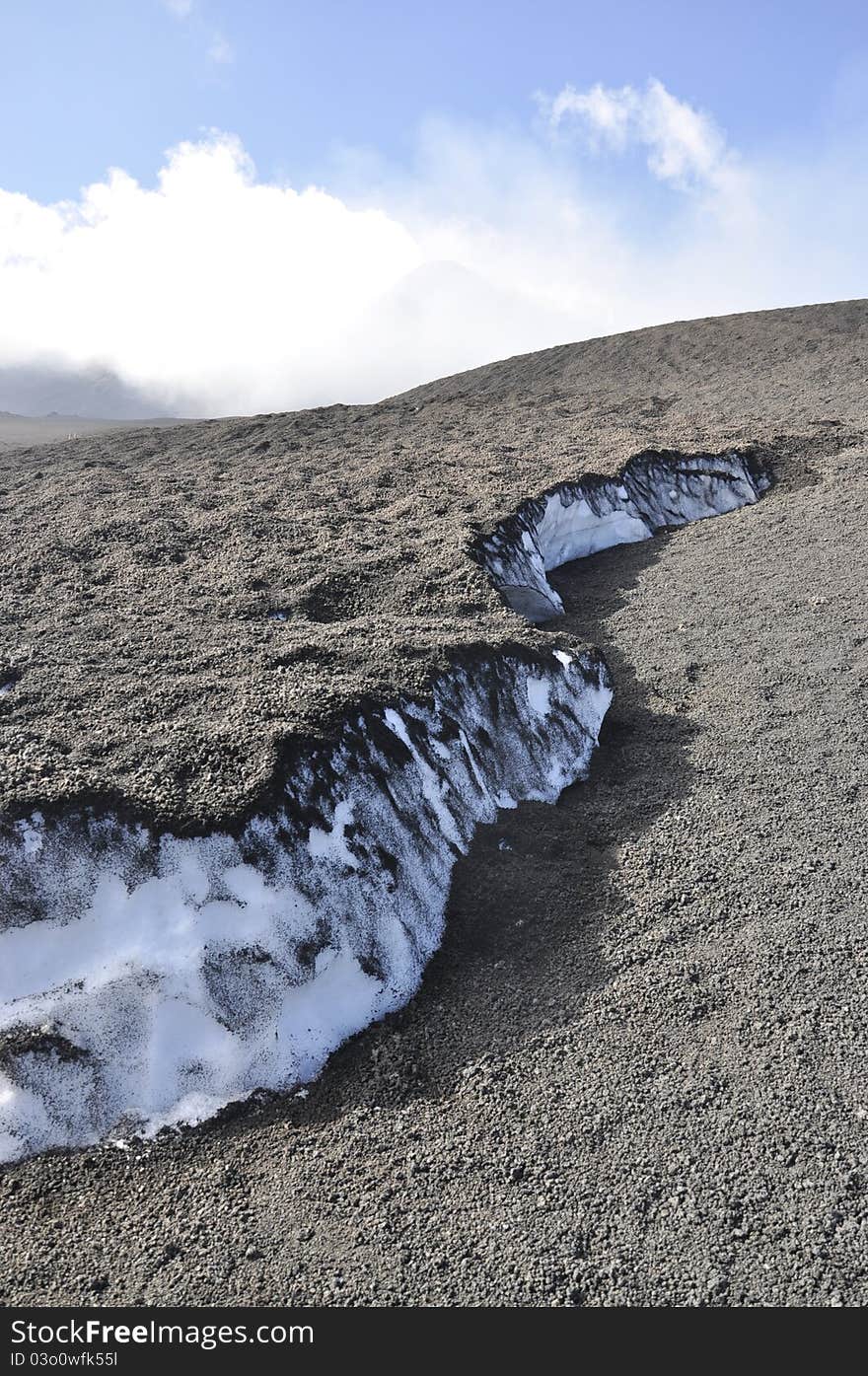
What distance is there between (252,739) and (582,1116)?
432 cm

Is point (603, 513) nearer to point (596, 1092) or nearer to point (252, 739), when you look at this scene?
point (252, 739)

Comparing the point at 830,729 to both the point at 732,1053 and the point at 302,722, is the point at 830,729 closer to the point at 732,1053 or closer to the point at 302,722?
the point at 732,1053

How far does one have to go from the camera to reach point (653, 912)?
8.45 metres

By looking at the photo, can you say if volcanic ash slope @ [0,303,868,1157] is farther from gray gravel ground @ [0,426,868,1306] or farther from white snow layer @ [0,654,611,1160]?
gray gravel ground @ [0,426,868,1306]

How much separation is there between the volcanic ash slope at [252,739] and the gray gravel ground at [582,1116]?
1.62 feet

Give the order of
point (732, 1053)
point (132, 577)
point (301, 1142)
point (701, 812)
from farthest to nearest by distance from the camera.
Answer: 1. point (132, 577)
2. point (701, 812)
3. point (732, 1053)
4. point (301, 1142)

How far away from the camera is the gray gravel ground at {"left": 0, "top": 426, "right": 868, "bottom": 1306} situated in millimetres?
5539

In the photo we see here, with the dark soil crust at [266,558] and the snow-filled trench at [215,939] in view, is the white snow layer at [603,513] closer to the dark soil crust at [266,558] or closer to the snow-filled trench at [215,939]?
the dark soil crust at [266,558]

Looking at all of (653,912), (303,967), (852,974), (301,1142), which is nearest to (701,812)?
(653,912)

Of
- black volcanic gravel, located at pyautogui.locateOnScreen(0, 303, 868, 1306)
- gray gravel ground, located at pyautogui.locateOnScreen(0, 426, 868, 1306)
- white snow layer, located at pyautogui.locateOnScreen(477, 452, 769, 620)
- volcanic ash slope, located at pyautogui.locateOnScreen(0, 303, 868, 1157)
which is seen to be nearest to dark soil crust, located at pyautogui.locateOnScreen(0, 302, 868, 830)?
volcanic ash slope, located at pyautogui.locateOnScreen(0, 303, 868, 1157)

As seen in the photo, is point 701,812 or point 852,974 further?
point 701,812

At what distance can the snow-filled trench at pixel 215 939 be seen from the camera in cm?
663

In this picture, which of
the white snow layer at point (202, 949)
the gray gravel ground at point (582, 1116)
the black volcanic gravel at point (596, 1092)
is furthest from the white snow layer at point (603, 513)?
→ the white snow layer at point (202, 949)

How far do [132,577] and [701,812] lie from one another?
8.62m
